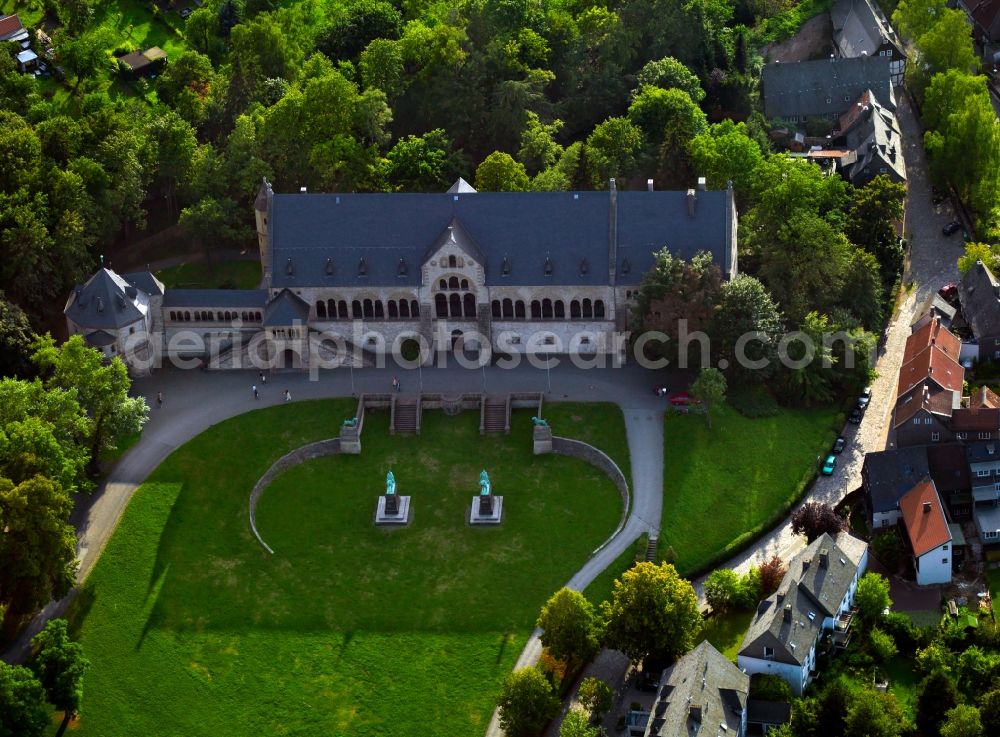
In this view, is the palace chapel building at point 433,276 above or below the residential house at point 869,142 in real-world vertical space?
below

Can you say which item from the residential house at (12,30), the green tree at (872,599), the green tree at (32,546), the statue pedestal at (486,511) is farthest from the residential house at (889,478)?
the residential house at (12,30)

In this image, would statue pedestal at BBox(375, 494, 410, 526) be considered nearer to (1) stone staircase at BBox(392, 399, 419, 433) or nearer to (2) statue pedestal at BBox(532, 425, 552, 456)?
(1) stone staircase at BBox(392, 399, 419, 433)

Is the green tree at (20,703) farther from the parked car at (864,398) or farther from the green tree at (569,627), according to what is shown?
the parked car at (864,398)

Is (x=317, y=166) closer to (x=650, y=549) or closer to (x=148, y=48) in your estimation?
(x=148, y=48)

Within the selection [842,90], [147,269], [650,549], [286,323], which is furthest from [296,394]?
[842,90]

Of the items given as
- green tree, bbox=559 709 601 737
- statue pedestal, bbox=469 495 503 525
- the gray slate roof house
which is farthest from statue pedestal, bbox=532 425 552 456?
the gray slate roof house

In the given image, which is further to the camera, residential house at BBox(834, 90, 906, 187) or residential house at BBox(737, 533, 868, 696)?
residential house at BBox(834, 90, 906, 187)
